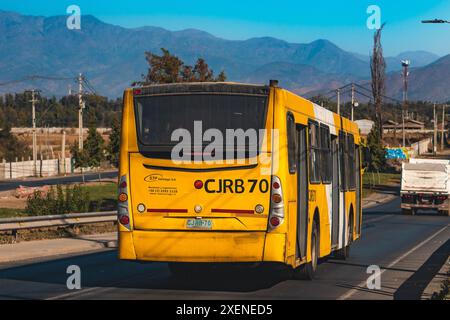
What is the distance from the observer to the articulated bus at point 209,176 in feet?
47.6

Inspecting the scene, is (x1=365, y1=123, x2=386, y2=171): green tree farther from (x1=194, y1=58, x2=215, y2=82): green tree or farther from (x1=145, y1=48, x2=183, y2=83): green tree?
(x1=145, y1=48, x2=183, y2=83): green tree

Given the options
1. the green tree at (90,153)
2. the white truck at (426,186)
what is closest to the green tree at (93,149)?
the green tree at (90,153)

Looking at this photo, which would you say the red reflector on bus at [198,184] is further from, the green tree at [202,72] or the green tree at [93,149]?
the green tree at [93,149]

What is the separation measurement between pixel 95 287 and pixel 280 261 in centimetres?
335

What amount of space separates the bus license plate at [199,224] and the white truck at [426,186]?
35.7 meters

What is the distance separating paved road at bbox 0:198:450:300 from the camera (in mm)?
14969

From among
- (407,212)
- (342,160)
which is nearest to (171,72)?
(407,212)

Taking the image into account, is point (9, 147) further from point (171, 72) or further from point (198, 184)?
point (198, 184)

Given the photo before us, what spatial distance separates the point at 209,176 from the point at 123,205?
4.71ft

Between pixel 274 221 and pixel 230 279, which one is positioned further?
pixel 230 279

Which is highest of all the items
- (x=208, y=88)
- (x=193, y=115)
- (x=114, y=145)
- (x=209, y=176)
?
(x=114, y=145)

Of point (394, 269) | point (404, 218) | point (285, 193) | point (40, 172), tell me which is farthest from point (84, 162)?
point (285, 193)

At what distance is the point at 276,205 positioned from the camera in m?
14.5

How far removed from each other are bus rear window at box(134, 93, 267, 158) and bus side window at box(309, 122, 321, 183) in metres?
2.23
